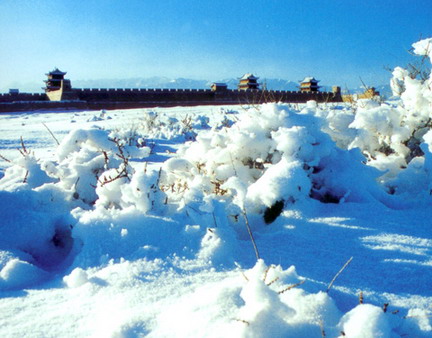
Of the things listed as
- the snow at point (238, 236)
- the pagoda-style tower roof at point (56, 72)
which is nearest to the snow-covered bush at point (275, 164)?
the snow at point (238, 236)

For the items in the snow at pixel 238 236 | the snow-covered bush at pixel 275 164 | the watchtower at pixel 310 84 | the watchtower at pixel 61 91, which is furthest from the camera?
the watchtower at pixel 310 84

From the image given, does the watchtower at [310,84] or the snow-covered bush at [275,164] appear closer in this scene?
the snow-covered bush at [275,164]

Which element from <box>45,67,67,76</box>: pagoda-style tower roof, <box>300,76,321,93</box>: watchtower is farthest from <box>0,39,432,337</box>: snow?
<box>300,76,321,93</box>: watchtower

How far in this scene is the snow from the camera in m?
0.84

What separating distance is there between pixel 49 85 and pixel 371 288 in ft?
127

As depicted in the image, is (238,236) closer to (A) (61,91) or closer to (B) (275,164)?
(B) (275,164)

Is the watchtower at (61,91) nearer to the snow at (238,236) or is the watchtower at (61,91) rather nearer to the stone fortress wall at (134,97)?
the stone fortress wall at (134,97)

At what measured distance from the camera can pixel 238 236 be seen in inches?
57.3

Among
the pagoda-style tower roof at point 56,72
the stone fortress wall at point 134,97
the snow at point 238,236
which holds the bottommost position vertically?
the snow at point 238,236

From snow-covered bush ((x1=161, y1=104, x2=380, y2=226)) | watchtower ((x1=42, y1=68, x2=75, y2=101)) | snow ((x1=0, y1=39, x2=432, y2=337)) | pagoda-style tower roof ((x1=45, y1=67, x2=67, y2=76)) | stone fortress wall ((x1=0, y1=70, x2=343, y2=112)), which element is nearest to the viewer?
snow ((x1=0, y1=39, x2=432, y2=337))

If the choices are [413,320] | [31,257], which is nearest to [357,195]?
[413,320]

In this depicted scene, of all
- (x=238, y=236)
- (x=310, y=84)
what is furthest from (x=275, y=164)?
(x=310, y=84)

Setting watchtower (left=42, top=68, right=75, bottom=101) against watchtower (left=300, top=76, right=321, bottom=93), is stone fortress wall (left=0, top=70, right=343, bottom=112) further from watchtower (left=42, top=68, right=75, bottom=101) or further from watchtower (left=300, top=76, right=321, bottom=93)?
watchtower (left=300, top=76, right=321, bottom=93)

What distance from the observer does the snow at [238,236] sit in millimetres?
843
